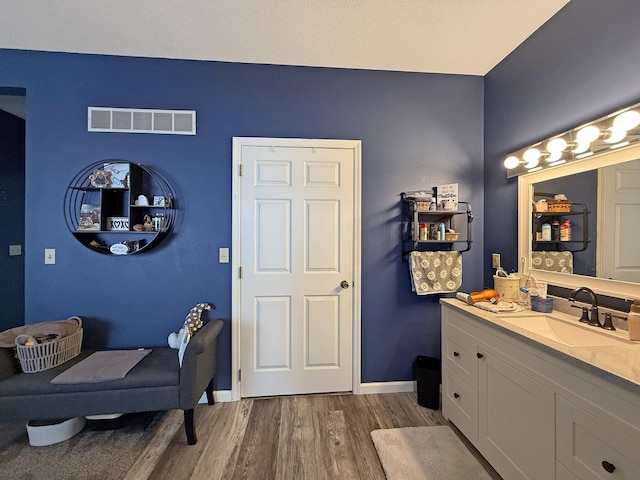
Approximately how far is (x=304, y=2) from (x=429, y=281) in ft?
6.79

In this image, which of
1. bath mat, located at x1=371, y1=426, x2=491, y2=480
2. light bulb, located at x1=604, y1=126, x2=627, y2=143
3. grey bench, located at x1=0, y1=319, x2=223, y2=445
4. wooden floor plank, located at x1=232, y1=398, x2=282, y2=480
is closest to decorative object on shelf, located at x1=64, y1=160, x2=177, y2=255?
grey bench, located at x1=0, y1=319, x2=223, y2=445

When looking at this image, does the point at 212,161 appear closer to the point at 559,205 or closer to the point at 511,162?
the point at 511,162

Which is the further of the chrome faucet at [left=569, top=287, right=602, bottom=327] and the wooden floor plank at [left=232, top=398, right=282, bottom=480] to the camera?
the wooden floor plank at [left=232, top=398, right=282, bottom=480]

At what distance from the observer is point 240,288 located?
2238mm

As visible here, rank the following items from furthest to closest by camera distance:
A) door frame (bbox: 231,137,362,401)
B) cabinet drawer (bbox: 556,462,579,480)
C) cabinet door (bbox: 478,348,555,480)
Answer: door frame (bbox: 231,137,362,401) → cabinet door (bbox: 478,348,555,480) → cabinet drawer (bbox: 556,462,579,480)

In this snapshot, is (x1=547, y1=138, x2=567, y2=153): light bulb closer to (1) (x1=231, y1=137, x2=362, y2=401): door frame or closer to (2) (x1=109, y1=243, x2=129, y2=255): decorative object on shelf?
(1) (x1=231, y1=137, x2=362, y2=401): door frame

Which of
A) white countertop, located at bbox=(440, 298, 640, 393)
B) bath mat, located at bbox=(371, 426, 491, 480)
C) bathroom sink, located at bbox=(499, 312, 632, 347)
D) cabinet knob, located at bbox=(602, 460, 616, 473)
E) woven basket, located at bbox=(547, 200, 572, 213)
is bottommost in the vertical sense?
bath mat, located at bbox=(371, 426, 491, 480)

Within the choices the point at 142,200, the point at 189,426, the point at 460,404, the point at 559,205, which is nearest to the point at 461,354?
the point at 460,404

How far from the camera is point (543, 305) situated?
168 cm

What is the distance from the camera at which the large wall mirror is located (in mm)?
1342

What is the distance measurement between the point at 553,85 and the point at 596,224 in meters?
0.93

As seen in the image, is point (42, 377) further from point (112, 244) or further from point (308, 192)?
point (308, 192)

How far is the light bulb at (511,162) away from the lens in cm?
197

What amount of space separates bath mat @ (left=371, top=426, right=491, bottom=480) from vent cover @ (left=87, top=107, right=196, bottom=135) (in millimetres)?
2572
